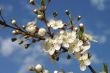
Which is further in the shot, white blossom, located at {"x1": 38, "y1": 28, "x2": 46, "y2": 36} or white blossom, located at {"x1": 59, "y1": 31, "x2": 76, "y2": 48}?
white blossom, located at {"x1": 59, "y1": 31, "x2": 76, "y2": 48}

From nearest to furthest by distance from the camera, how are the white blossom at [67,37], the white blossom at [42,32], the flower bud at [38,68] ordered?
the white blossom at [42,32] < the white blossom at [67,37] < the flower bud at [38,68]

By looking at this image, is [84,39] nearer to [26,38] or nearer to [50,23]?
[50,23]

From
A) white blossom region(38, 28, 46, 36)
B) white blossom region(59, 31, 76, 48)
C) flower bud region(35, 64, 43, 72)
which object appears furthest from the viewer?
flower bud region(35, 64, 43, 72)

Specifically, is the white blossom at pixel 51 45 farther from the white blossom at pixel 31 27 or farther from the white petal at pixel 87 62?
the white petal at pixel 87 62

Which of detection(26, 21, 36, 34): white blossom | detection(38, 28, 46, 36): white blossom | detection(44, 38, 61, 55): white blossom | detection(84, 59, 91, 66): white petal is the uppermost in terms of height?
detection(26, 21, 36, 34): white blossom

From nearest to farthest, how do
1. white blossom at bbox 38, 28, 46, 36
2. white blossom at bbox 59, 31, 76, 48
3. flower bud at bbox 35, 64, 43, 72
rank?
white blossom at bbox 38, 28, 46, 36 < white blossom at bbox 59, 31, 76, 48 < flower bud at bbox 35, 64, 43, 72

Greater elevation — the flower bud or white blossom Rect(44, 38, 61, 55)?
white blossom Rect(44, 38, 61, 55)

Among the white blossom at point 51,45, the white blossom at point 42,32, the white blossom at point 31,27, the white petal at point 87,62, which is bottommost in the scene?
the white petal at point 87,62

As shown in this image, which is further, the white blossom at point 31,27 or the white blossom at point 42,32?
the white blossom at point 31,27

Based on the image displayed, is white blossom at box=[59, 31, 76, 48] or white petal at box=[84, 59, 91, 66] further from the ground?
white blossom at box=[59, 31, 76, 48]

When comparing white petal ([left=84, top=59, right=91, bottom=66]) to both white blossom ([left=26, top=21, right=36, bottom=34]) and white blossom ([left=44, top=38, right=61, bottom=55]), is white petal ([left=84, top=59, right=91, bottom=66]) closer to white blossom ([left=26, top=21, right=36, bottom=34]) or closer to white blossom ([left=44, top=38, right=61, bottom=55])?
white blossom ([left=44, top=38, right=61, bottom=55])

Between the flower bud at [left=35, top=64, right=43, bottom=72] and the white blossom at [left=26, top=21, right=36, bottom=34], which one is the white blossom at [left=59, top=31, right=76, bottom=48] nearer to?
the white blossom at [left=26, top=21, right=36, bottom=34]

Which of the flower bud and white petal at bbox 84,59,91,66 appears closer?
white petal at bbox 84,59,91,66

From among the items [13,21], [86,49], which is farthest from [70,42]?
[13,21]
